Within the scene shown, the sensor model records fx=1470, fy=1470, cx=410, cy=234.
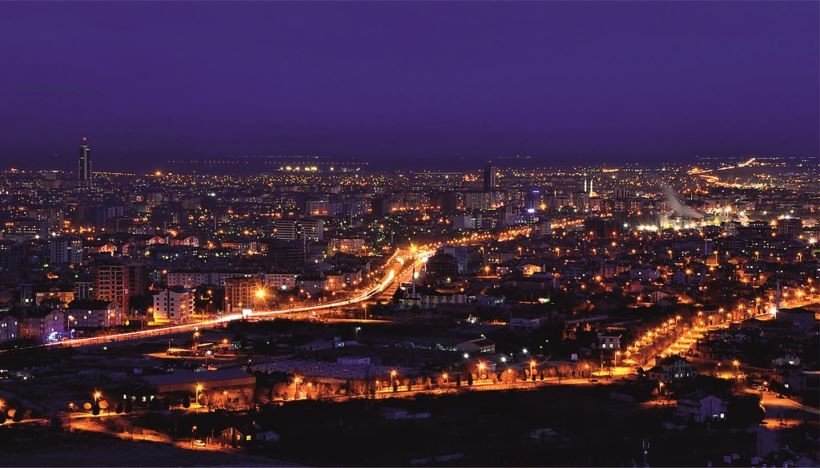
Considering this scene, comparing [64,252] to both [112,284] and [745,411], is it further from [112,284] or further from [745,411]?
[745,411]

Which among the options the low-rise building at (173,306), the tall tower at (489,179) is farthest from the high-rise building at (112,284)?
the tall tower at (489,179)

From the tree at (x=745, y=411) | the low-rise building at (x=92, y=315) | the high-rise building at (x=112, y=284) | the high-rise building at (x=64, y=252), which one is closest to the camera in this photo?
the tree at (x=745, y=411)

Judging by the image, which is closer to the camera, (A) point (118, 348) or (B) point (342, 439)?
(B) point (342, 439)

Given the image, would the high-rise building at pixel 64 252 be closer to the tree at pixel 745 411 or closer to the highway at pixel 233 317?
the highway at pixel 233 317

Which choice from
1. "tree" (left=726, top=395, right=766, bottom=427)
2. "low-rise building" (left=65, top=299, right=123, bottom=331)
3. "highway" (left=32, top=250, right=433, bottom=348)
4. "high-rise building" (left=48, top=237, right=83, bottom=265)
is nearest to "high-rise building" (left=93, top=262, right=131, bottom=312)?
"low-rise building" (left=65, top=299, right=123, bottom=331)

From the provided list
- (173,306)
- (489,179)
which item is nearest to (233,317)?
A: (173,306)

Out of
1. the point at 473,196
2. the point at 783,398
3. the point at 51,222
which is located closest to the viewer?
the point at 783,398

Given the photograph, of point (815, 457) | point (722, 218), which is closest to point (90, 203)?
point (722, 218)

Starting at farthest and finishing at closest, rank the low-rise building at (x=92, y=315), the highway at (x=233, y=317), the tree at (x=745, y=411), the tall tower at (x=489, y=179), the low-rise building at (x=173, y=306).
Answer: the tall tower at (x=489, y=179), the low-rise building at (x=173, y=306), the low-rise building at (x=92, y=315), the highway at (x=233, y=317), the tree at (x=745, y=411)

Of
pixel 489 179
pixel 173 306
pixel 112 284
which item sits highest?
pixel 489 179

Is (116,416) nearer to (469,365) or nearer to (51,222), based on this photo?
(469,365)

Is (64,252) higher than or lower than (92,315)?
higher
